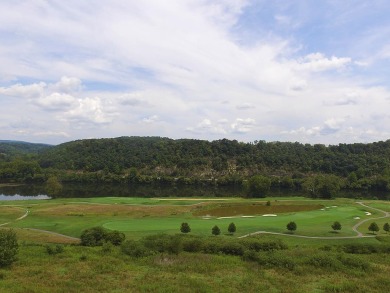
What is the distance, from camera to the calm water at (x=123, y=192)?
11012 centimetres

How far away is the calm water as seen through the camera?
110125mm

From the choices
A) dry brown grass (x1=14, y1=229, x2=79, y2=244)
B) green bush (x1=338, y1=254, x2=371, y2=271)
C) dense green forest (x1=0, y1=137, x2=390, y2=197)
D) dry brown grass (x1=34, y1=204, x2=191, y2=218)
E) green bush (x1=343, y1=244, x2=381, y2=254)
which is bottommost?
dry brown grass (x1=14, y1=229, x2=79, y2=244)

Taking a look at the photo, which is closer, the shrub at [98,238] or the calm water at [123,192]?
the shrub at [98,238]

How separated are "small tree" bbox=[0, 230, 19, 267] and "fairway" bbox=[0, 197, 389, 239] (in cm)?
1684

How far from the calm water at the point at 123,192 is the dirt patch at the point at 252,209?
32.2 metres

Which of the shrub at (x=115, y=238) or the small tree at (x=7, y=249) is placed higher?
the small tree at (x=7, y=249)

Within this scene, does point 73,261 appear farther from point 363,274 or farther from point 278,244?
point 363,274

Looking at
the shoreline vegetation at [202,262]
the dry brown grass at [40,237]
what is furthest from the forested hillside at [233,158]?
the dry brown grass at [40,237]

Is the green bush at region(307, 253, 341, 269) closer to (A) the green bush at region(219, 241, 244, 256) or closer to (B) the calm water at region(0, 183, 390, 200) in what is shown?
(A) the green bush at region(219, 241, 244, 256)

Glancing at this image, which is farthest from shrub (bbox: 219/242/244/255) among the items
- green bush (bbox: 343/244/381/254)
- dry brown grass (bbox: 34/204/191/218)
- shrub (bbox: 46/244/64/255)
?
dry brown grass (bbox: 34/204/191/218)

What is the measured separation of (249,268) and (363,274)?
7.27 meters

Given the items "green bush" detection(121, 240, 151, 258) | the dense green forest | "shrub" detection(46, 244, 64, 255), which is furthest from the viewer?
the dense green forest

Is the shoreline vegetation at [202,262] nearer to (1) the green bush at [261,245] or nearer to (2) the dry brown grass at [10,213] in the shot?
(1) the green bush at [261,245]

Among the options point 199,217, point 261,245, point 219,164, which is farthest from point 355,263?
point 219,164
